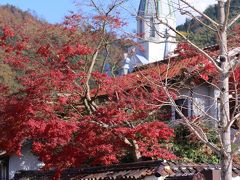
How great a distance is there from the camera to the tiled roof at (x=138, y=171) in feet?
45.8

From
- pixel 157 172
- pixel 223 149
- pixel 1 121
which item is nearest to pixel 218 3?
pixel 223 149

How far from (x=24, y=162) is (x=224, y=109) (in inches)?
599

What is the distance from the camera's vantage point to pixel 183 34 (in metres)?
8.40

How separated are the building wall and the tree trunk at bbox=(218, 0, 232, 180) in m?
14.5

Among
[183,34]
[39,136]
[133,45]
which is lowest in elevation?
[39,136]

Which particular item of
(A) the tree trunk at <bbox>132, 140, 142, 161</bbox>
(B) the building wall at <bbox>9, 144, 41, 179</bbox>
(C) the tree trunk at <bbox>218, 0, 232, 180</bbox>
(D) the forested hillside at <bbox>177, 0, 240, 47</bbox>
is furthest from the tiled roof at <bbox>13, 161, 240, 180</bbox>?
(C) the tree trunk at <bbox>218, 0, 232, 180</bbox>

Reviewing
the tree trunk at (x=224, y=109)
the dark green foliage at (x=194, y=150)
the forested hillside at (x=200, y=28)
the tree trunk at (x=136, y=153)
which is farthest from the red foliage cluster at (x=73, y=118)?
the tree trunk at (x=224, y=109)

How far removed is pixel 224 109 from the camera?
7867 mm

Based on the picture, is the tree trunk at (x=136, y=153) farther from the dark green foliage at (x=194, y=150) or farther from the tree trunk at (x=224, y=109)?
the tree trunk at (x=224, y=109)

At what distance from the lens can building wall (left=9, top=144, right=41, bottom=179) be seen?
21.5m

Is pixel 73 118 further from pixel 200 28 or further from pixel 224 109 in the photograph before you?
pixel 224 109

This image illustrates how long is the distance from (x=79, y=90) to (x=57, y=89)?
0.80 metres

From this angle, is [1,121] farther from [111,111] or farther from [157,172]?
[157,172]

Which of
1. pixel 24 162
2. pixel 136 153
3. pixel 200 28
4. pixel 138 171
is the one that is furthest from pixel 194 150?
pixel 24 162
